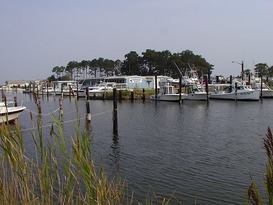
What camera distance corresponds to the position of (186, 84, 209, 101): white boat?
5716cm

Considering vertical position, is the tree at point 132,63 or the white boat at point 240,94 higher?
the tree at point 132,63

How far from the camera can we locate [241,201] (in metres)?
10.3

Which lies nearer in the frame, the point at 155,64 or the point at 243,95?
the point at 243,95

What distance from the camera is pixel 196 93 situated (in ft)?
189

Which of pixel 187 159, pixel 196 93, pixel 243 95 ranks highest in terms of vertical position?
pixel 196 93

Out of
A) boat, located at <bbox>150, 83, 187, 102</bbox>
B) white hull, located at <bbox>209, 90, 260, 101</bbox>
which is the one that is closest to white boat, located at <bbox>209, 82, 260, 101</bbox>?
white hull, located at <bbox>209, 90, 260, 101</bbox>

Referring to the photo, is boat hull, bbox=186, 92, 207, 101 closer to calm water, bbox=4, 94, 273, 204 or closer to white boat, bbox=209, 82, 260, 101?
white boat, bbox=209, 82, 260, 101

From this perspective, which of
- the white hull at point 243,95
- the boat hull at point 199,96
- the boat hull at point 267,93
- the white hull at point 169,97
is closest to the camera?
the white hull at point 169,97

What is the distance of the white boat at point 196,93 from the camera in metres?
57.2

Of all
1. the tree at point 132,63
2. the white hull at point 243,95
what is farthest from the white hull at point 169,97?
the tree at point 132,63

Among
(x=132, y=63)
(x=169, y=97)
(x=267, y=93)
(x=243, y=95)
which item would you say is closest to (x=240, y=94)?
(x=243, y=95)

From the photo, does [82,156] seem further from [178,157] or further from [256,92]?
[256,92]

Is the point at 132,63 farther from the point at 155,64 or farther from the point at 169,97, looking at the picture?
the point at 169,97

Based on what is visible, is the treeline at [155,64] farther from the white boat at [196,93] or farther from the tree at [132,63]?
the white boat at [196,93]
